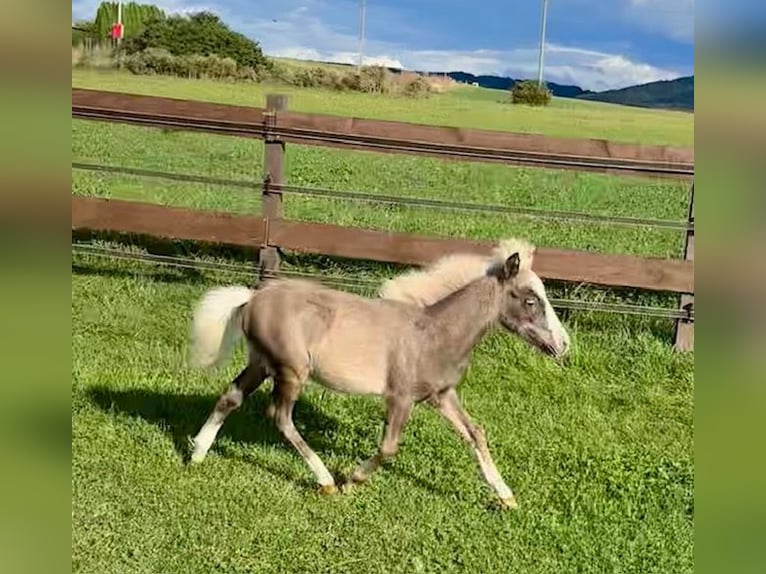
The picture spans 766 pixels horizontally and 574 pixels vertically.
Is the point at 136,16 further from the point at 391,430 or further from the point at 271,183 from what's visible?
the point at 391,430

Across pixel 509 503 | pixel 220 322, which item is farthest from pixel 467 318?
pixel 220 322

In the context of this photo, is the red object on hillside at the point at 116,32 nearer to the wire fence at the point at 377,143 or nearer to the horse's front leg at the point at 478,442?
the wire fence at the point at 377,143

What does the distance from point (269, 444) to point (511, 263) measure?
1649mm

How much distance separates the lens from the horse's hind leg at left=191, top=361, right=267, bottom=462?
14.5ft

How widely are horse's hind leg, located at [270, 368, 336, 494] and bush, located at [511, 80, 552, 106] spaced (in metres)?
20.1

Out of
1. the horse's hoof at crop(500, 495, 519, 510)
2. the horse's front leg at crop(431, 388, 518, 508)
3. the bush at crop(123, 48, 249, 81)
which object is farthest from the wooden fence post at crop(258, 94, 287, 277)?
the bush at crop(123, 48, 249, 81)

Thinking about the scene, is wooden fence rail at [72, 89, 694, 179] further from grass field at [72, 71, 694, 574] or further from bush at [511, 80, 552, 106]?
bush at [511, 80, 552, 106]

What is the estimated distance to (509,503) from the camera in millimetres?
4207
